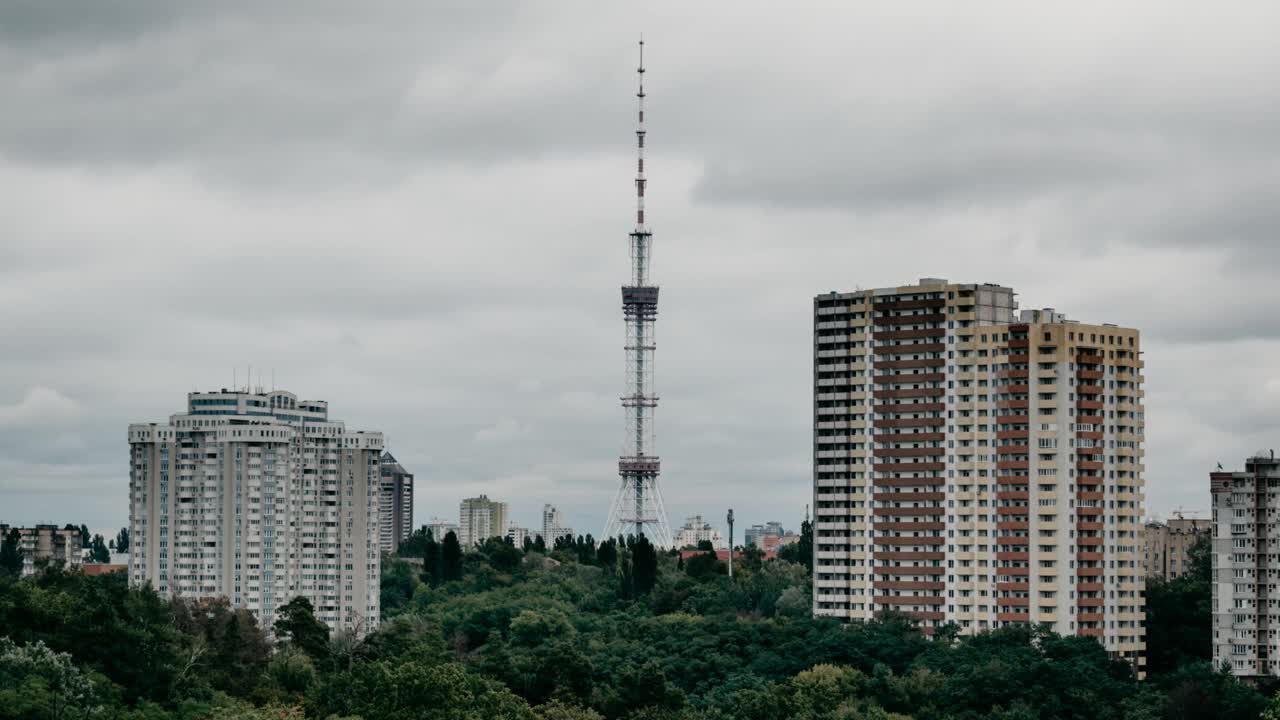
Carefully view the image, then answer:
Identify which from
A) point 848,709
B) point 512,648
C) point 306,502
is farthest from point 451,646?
point 848,709

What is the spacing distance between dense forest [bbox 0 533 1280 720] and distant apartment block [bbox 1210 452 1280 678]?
3.62m

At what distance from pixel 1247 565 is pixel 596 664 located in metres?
45.2

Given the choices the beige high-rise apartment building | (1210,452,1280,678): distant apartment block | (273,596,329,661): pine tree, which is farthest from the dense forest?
the beige high-rise apartment building

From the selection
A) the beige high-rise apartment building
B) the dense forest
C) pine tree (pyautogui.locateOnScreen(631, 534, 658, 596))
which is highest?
the beige high-rise apartment building

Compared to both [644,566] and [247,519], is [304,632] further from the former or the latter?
[644,566]

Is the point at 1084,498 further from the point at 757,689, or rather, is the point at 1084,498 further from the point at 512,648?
the point at 512,648

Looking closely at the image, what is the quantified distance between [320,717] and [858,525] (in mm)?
58929

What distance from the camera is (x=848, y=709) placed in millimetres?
115438

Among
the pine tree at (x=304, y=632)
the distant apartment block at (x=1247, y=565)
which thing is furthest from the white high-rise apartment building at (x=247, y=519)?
the distant apartment block at (x=1247, y=565)

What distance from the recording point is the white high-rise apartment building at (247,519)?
541 feet

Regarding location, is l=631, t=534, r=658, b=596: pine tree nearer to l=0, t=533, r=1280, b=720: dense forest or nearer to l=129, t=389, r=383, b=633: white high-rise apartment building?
l=0, t=533, r=1280, b=720: dense forest

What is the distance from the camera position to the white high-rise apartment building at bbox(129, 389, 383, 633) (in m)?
165

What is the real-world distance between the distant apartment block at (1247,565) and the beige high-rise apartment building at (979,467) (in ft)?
41.2

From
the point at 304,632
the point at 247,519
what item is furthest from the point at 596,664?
the point at 247,519
